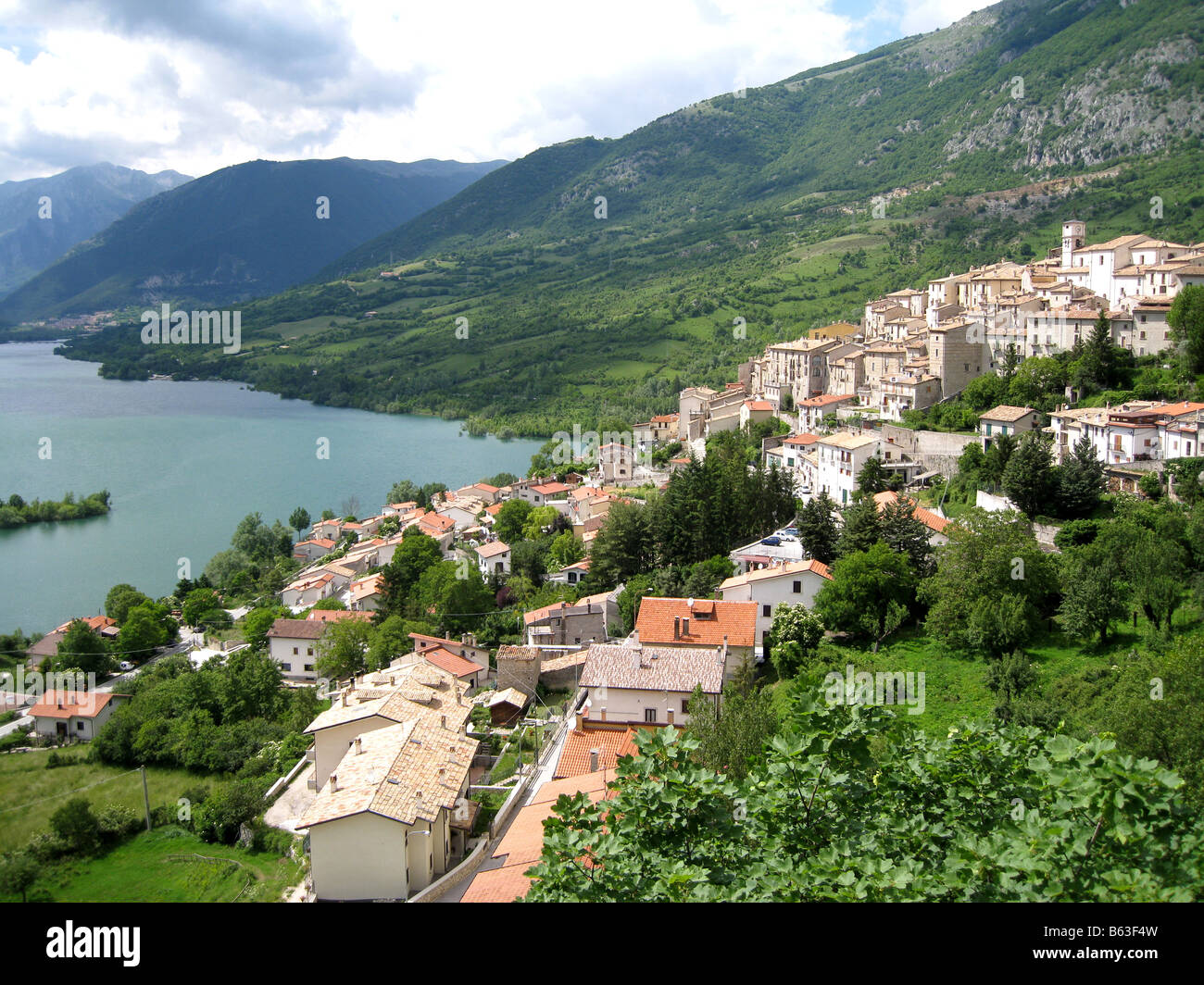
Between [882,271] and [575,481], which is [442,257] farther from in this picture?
[575,481]

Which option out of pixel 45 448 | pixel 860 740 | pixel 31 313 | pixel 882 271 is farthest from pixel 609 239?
pixel 860 740

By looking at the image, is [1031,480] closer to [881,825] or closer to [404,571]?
[881,825]

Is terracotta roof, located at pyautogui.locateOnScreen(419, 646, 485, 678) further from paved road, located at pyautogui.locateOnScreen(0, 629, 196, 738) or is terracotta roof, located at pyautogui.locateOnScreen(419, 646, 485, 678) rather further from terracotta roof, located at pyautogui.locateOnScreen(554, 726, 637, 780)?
paved road, located at pyautogui.locateOnScreen(0, 629, 196, 738)

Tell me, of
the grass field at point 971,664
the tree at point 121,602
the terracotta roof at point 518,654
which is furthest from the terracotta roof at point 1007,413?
the tree at point 121,602

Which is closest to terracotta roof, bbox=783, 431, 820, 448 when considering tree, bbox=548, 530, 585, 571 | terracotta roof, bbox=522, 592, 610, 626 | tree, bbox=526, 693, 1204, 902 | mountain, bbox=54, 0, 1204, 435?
tree, bbox=548, 530, 585, 571

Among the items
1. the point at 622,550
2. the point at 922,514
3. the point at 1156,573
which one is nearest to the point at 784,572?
the point at 922,514
